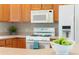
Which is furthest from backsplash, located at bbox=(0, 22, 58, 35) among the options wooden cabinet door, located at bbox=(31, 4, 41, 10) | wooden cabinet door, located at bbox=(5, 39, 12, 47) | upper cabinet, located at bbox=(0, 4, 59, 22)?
wooden cabinet door, located at bbox=(5, 39, 12, 47)

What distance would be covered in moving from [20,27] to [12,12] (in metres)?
0.59

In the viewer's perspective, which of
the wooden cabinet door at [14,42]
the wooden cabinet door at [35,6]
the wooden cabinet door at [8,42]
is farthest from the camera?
the wooden cabinet door at [35,6]

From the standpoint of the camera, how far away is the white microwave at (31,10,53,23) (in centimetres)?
501

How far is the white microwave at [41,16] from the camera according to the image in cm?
501

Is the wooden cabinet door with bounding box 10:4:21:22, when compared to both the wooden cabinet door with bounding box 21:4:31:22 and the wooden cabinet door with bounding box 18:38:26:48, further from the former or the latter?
the wooden cabinet door with bounding box 18:38:26:48

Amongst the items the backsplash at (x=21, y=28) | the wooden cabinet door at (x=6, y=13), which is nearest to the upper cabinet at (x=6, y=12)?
the wooden cabinet door at (x=6, y=13)

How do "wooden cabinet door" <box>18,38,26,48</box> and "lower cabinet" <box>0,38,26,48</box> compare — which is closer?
"lower cabinet" <box>0,38,26,48</box>

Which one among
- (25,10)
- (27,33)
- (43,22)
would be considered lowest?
(27,33)

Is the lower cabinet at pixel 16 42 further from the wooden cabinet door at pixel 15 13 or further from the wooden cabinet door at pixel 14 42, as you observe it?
the wooden cabinet door at pixel 15 13

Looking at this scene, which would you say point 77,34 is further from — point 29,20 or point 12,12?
point 12,12

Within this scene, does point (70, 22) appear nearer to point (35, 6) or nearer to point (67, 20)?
point (67, 20)

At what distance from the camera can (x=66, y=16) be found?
429 cm
